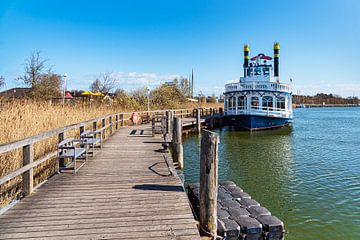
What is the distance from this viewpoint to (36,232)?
309cm

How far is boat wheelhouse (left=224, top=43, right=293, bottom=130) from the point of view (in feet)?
73.4

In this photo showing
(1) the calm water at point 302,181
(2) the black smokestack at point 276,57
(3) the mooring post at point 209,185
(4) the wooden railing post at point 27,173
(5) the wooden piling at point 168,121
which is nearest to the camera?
(3) the mooring post at point 209,185

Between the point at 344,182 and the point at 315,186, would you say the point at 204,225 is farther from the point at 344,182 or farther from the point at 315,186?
the point at 344,182

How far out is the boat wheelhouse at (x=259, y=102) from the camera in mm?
22375

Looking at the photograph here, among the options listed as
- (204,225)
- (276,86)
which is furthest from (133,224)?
(276,86)

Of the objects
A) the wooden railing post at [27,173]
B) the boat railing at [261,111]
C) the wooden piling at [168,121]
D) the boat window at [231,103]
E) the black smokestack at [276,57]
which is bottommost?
the wooden railing post at [27,173]

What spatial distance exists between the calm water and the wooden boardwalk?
2.57 metres

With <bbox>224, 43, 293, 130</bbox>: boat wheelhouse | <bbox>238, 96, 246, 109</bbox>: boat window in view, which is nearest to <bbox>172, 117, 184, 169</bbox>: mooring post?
<bbox>224, 43, 293, 130</bbox>: boat wheelhouse

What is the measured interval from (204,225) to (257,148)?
12002mm

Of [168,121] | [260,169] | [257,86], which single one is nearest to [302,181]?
[260,169]

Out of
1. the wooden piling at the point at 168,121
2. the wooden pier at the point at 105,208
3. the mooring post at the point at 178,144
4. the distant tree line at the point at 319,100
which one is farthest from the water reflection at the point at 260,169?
the distant tree line at the point at 319,100

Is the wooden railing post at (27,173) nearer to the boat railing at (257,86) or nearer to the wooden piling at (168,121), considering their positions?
the wooden piling at (168,121)

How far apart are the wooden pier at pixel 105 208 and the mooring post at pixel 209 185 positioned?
0.21 meters

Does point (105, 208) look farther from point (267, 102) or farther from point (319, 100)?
point (319, 100)
